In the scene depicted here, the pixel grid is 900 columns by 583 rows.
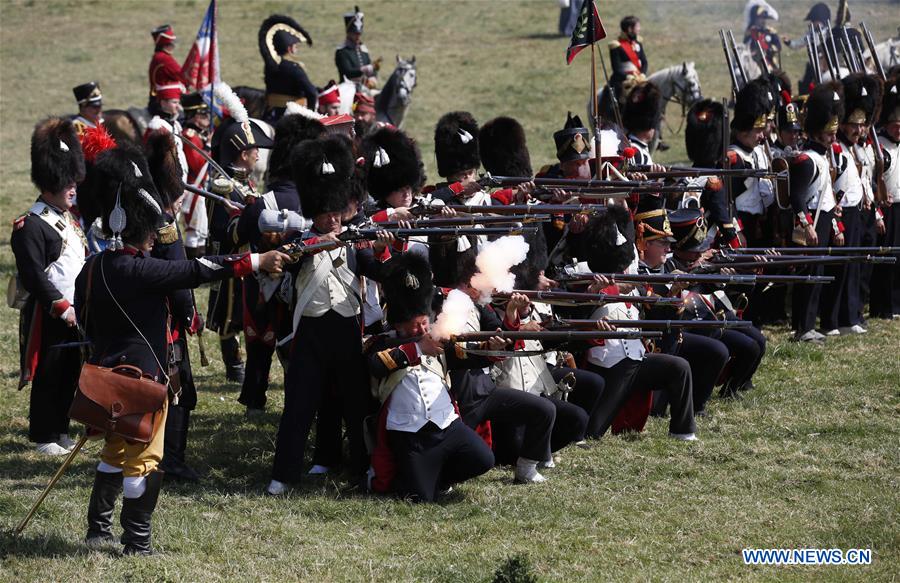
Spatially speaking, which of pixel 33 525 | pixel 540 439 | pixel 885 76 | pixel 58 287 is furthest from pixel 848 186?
pixel 33 525

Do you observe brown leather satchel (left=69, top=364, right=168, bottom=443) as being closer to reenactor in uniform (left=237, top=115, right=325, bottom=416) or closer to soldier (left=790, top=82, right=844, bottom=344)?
reenactor in uniform (left=237, top=115, right=325, bottom=416)

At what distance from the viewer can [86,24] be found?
34.2 metres

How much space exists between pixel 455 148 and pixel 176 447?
2751 mm

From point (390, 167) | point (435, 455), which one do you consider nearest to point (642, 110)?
point (390, 167)

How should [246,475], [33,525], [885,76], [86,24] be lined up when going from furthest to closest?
1. [86,24]
2. [885,76]
3. [246,475]
4. [33,525]

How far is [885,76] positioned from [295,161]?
9.63 metres

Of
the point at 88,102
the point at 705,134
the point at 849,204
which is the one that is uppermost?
the point at 88,102

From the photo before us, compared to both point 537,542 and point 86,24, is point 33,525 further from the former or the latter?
point 86,24

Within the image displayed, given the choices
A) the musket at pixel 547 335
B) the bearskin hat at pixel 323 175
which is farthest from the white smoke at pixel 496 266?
the bearskin hat at pixel 323 175

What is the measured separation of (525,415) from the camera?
7.76 m

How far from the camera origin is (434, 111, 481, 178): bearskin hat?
29.5 feet

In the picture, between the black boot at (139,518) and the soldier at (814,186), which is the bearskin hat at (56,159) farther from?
the soldier at (814,186)

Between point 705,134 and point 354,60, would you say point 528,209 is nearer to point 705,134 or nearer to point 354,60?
point 705,134

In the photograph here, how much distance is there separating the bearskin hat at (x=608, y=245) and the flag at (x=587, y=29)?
4.94ft
